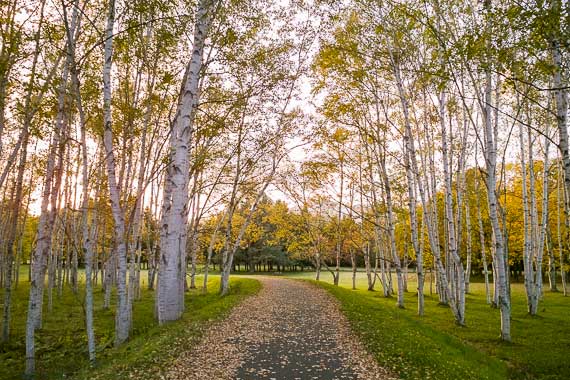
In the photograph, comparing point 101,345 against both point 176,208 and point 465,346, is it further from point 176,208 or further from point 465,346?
point 465,346

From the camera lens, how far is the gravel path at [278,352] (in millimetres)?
6707

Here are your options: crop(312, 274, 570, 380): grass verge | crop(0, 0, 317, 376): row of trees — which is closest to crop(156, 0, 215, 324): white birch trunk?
crop(0, 0, 317, 376): row of trees

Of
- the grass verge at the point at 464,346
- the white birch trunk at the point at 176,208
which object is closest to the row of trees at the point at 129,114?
the white birch trunk at the point at 176,208

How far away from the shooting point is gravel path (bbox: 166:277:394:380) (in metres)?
6.71

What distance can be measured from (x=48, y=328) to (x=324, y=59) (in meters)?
15.6

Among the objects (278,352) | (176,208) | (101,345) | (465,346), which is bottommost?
(101,345)

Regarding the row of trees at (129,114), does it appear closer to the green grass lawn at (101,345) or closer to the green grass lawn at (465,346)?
the green grass lawn at (101,345)

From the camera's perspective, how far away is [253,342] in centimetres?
890

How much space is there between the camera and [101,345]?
1121 centimetres

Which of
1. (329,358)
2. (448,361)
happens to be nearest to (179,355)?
(329,358)

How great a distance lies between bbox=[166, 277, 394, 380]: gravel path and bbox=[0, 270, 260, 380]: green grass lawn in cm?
55

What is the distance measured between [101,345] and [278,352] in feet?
20.9

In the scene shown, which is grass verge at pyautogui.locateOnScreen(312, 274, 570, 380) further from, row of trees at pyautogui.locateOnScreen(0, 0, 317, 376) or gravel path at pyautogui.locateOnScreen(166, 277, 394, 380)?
row of trees at pyautogui.locateOnScreen(0, 0, 317, 376)

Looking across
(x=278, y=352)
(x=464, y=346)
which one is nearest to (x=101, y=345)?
(x=278, y=352)
